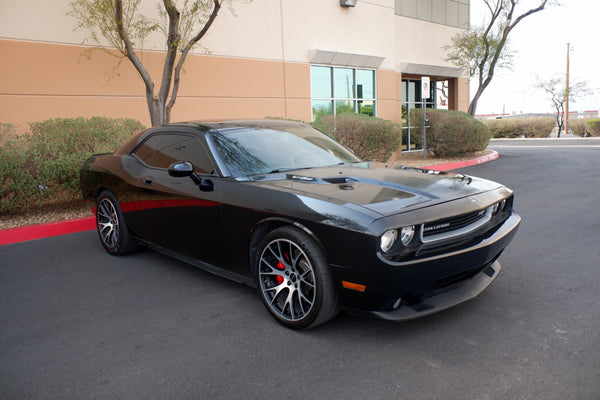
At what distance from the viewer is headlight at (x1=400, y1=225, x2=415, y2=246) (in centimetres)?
286

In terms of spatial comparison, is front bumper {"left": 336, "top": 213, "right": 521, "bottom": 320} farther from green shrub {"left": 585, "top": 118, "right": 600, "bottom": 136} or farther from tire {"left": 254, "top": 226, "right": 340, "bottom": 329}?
green shrub {"left": 585, "top": 118, "right": 600, "bottom": 136}

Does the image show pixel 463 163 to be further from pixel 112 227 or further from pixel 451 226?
pixel 451 226

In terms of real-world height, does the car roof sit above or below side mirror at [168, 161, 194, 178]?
above

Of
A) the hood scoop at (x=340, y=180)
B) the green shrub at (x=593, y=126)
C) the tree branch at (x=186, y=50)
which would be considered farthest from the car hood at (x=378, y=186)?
the green shrub at (x=593, y=126)

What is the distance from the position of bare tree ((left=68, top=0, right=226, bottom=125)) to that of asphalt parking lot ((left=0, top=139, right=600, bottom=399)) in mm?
5183

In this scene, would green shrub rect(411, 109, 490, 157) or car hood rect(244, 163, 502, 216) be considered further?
green shrub rect(411, 109, 490, 157)

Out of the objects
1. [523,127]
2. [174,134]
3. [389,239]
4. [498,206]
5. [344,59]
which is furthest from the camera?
[523,127]

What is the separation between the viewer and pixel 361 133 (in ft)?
39.8

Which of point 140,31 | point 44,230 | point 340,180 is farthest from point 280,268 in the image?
point 140,31

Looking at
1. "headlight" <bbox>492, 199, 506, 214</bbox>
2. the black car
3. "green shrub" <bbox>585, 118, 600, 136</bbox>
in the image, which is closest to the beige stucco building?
the black car

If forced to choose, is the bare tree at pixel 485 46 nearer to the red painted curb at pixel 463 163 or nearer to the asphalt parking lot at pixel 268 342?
the red painted curb at pixel 463 163

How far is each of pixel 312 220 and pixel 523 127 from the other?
32.0 m

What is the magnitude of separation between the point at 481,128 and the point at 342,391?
14.2 meters

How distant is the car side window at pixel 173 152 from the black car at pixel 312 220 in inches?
0.6
